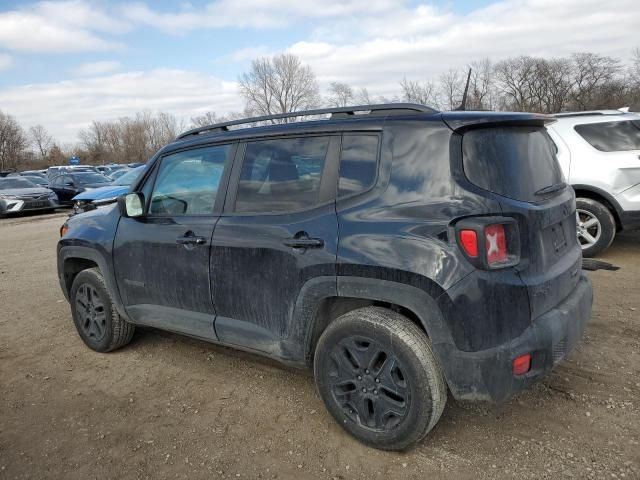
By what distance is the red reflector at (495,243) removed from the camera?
234cm

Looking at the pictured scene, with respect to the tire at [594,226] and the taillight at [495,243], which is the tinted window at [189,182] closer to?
the taillight at [495,243]

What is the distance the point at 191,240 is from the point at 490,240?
1914 millimetres

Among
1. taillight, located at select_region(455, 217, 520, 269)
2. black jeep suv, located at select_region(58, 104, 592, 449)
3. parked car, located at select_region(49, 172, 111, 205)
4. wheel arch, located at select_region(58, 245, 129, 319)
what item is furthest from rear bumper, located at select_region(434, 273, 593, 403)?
parked car, located at select_region(49, 172, 111, 205)

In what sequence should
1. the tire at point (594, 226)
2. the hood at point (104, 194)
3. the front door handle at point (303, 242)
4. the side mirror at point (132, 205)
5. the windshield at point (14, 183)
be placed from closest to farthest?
1. the front door handle at point (303, 242)
2. the side mirror at point (132, 205)
3. the tire at point (594, 226)
4. the hood at point (104, 194)
5. the windshield at point (14, 183)

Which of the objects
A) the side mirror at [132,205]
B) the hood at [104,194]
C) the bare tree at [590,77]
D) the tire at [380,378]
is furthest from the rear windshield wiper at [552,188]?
the bare tree at [590,77]

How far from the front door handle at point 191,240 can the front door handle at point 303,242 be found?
0.69m

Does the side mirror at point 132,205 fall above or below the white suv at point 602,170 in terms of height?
above

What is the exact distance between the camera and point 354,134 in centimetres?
279

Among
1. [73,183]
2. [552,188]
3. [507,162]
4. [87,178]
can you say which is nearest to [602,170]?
[552,188]

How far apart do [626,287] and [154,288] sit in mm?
4606

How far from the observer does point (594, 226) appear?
632 centimetres

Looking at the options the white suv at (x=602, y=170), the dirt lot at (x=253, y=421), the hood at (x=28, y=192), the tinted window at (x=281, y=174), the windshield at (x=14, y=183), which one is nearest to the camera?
the dirt lot at (x=253, y=421)

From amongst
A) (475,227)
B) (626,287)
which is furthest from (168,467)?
(626,287)

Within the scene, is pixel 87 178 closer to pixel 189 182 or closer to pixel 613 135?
pixel 189 182
